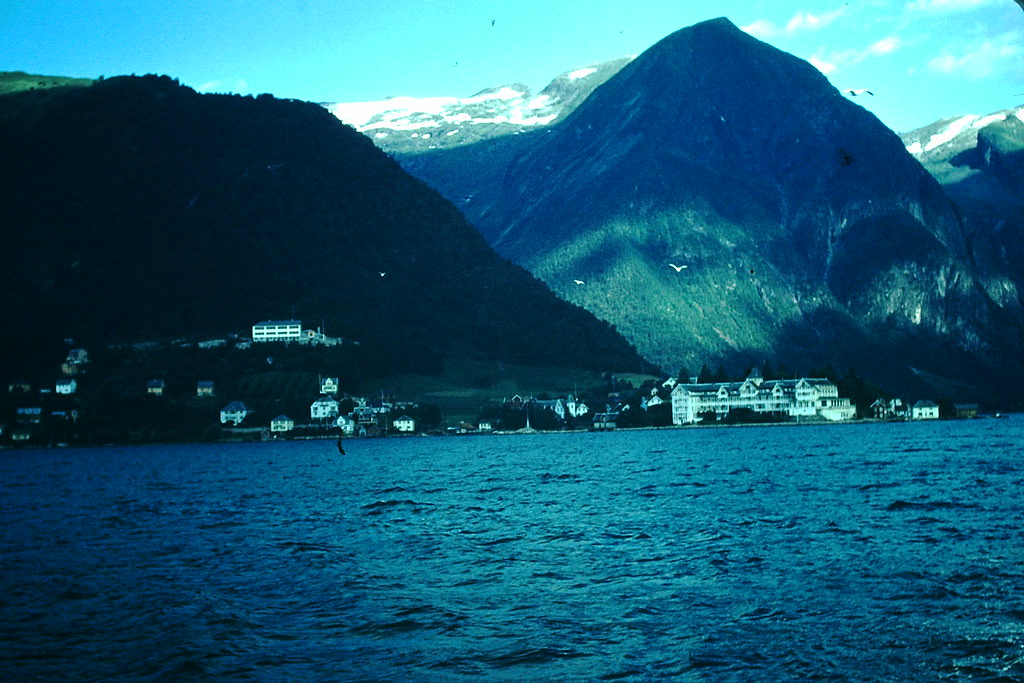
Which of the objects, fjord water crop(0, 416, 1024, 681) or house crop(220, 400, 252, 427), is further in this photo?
house crop(220, 400, 252, 427)

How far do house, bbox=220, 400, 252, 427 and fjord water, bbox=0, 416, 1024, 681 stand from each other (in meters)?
112

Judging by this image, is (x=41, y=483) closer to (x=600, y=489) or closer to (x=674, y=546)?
(x=600, y=489)

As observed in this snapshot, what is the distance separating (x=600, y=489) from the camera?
78.5 m

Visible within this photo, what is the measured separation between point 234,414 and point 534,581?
163222 millimetres

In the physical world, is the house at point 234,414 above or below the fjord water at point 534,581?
above

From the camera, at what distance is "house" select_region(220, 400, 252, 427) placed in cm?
19750

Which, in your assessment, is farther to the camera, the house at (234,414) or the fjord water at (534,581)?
the house at (234,414)

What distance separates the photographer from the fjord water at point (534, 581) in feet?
101

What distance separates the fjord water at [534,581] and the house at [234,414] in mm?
112040

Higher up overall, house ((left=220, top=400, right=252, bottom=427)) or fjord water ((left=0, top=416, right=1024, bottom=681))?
house ((left=220, top=400, right=252, bottom=427))

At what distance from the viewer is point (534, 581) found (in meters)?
41.4

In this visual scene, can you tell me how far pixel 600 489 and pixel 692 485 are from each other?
615 centimetres

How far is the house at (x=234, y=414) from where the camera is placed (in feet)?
648

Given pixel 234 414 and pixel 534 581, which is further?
pixel 234 414
